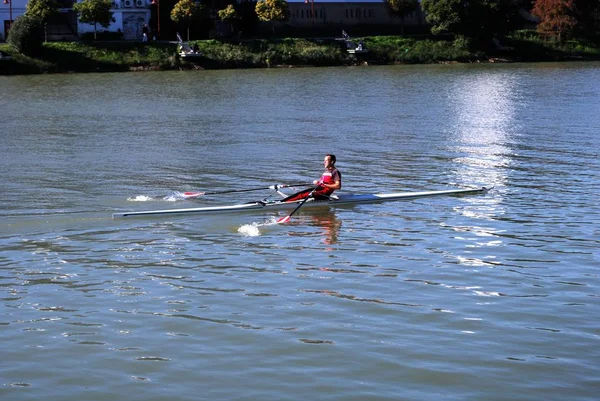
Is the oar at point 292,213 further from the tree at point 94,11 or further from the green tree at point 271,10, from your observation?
the green tree at point 271,10

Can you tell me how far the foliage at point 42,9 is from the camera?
67.0m

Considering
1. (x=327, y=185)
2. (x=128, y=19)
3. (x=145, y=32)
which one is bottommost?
(x=327, y=185)

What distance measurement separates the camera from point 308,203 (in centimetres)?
1830

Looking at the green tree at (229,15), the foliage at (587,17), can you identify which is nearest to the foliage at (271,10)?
the green tree at (229,15)

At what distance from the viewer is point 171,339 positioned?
1090 cm

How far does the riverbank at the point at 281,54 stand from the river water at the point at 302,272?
33.6 meters

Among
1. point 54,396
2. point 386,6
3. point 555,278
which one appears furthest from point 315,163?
point 386,6

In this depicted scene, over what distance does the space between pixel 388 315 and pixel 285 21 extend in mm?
68011

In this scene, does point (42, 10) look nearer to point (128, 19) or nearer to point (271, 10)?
point (128, 19)

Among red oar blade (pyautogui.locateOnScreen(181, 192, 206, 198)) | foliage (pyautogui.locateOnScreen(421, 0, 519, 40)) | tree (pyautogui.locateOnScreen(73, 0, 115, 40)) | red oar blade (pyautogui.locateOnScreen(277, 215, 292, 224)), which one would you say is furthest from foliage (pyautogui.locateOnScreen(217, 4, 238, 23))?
red oar blade (pyautogui.locateOnScreen(277, 215, 292, 224))

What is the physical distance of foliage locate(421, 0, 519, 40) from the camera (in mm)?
70812

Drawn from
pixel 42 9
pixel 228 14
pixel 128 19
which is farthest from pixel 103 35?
pixel 228 14

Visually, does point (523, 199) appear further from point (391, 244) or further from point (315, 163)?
point (315, 163)

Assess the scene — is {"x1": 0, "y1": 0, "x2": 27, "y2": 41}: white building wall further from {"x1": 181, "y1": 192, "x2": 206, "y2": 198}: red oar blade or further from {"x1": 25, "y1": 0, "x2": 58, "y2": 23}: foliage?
→ {"x1": 181, "y1": 192, "x2": 206, "y2": 198}: red oar blade
